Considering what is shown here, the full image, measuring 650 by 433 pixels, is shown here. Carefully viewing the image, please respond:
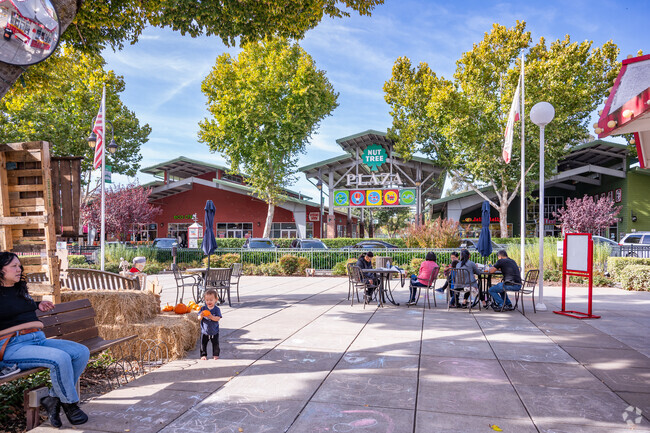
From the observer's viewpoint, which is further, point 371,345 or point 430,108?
point 430,108

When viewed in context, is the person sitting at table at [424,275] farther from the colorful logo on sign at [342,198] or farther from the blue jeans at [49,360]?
the colorful logo on sign at [342,198]

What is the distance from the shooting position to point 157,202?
1420 inches

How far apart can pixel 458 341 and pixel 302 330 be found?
8.54 feet

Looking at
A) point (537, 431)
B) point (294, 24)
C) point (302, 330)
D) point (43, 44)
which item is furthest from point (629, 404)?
point (294, 24)

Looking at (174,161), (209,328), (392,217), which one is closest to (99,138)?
(209,328)

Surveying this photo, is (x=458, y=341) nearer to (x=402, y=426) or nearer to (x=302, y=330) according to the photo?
(x=302, y=330)

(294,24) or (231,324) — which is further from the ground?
(294,24)

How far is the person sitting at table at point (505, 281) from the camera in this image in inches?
367

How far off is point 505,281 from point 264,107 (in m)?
22.7

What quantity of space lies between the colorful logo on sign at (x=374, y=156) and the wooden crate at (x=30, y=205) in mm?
25392

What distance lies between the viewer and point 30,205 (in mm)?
4852

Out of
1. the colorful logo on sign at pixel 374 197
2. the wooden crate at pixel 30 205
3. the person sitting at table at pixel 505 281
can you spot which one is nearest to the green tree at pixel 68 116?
the colorful logo on sign at pixel 374 197

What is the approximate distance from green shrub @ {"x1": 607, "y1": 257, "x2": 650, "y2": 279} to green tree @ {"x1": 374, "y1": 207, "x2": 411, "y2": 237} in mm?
43885

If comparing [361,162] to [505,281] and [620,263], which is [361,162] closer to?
[620,263]
